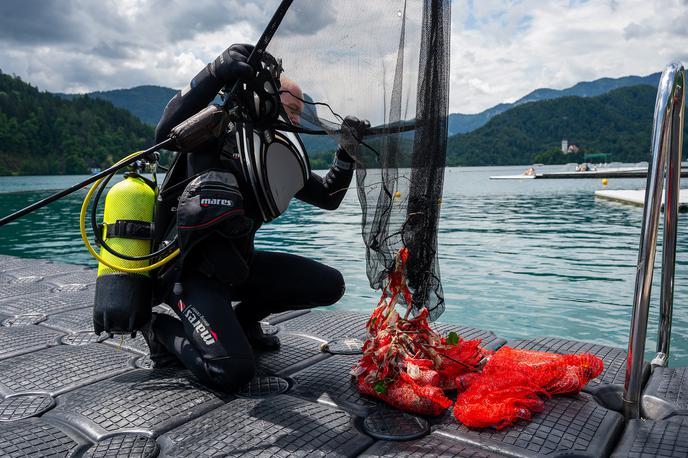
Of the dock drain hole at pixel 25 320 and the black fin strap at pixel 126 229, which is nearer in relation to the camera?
the black fin strap at pixel 126 229

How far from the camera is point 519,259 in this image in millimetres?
7953

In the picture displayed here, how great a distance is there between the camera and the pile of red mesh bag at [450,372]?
1.93 metres

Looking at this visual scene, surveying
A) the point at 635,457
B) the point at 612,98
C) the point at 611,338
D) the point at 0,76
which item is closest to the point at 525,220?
the point at 611,338

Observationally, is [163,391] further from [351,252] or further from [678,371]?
[351,252]

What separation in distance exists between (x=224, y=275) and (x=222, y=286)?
0.16 metres

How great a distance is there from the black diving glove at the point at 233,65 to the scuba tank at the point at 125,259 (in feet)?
2.22

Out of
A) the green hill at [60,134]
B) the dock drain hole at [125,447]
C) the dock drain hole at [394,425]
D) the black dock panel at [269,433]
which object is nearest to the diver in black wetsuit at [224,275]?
the black dock panel at [269,433]

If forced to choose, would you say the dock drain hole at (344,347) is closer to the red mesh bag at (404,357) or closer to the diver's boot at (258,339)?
the diver's boot at (258,339)

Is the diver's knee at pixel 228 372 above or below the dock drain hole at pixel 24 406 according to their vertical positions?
above

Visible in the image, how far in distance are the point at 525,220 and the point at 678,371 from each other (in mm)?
11401

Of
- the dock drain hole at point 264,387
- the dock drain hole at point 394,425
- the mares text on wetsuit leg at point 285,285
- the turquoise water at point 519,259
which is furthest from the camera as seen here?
the turquoise water at point 519,259

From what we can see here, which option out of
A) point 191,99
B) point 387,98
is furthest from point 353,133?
point 191,99

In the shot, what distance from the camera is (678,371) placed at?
2.26 metres

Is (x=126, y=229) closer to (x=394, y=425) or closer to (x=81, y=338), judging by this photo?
(x=81, y=338)
